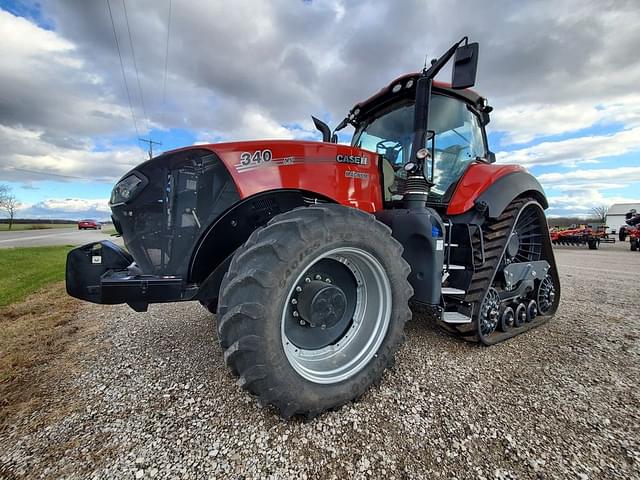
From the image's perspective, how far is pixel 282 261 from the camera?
5.41 ft

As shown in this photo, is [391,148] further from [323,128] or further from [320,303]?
[320,303]

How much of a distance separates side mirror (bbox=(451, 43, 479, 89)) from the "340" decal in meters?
1.51

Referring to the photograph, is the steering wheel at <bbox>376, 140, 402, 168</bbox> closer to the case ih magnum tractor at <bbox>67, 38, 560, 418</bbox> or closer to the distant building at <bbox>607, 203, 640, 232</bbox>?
the case ih magnum tractor at <bbox>67, 38, 560, 418</bbox>

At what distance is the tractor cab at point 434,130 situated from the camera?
3.11m

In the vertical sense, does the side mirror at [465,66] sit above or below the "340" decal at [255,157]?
above

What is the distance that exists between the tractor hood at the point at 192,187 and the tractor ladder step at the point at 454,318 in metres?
1.59

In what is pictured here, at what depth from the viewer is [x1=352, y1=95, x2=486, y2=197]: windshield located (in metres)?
3.18

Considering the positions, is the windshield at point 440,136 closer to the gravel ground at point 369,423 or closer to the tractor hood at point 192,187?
the tractor hood at point 192,187

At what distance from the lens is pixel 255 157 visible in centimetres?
208

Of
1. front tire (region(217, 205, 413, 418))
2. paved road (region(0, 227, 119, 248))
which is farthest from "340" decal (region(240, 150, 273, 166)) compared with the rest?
paved road (region(0, 227, 119, 248))

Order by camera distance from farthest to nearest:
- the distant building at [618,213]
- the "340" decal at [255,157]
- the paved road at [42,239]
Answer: the distant building at [618,213], the paved road at [42,239], the "340" decal at [255,157]

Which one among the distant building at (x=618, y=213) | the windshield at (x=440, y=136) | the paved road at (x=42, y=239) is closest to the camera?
the windshield at (x=440, y=136)

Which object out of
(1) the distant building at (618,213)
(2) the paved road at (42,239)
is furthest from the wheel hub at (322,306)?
(1) the distant building at (618,213)

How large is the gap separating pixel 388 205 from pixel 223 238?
153cm
